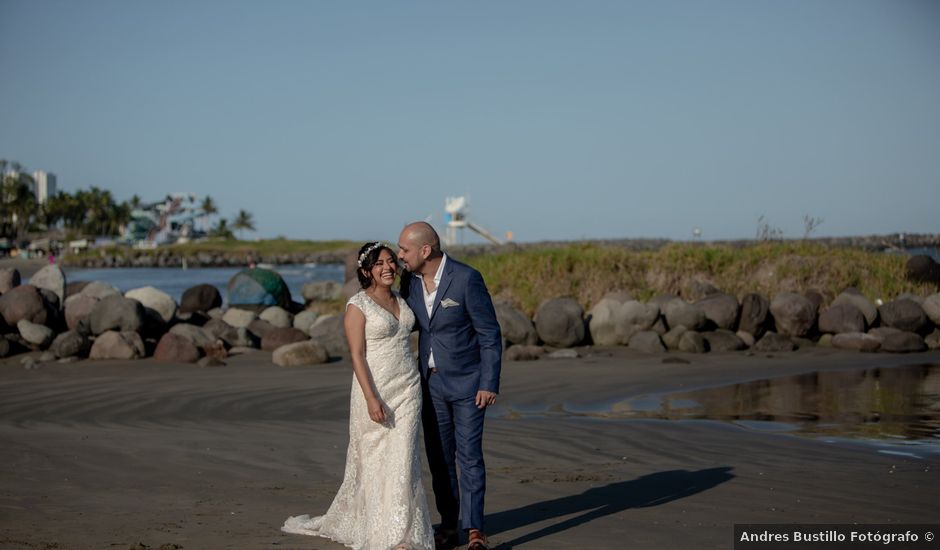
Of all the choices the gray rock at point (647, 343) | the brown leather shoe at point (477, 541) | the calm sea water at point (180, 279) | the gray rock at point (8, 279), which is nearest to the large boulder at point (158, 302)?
the gray rock at point (8, 279)

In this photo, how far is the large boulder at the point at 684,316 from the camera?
20062 mm

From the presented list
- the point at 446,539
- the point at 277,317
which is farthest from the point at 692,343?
the point at 446,539

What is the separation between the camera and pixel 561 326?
19.8 metres

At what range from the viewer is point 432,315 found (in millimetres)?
6699

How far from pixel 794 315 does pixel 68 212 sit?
124 metres

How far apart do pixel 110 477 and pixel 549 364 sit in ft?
31.5

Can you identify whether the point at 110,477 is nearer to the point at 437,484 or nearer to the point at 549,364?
the point at 437,484

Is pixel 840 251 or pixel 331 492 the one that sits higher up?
pixel 840 251

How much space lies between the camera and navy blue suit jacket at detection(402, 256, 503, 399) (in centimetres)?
665

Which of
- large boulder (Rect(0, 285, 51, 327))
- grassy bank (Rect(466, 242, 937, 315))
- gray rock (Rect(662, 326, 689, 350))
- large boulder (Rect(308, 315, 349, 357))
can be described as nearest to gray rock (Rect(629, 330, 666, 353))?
gray rock (Rect(662, 326, 689, 350))

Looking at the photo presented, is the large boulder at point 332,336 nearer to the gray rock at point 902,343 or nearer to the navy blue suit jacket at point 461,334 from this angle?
the gray rock at point 902,343

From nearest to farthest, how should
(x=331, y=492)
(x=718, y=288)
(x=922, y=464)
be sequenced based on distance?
(x=331, y=492), (x=922, y=464), (x=718, y=288)

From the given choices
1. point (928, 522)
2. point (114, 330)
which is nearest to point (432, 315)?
point (928, 522)

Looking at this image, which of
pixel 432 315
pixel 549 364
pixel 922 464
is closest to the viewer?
pixel 432 315
